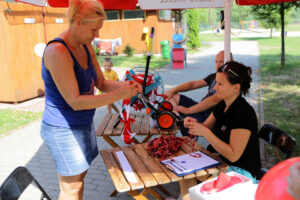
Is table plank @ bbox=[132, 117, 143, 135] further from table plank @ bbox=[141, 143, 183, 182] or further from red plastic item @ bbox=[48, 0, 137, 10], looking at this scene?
red plastic item @ bbox=[48, 0, 137, 10]

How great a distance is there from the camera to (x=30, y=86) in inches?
290

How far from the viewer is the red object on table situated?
11.6m

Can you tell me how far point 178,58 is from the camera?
463 inches

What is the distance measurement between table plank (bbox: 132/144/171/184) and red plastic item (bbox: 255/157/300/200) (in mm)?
1024

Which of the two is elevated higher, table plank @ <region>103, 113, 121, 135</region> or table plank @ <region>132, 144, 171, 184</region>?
table plank @ <region>132, 144, 171, 184</region>

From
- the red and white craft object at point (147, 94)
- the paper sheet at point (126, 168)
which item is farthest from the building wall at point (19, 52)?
the paper sheet at point (126, 168)

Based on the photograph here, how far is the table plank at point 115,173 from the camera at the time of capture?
167 cm

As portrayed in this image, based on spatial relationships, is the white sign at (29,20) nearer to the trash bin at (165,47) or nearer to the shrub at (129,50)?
the trash bin at (165,47)

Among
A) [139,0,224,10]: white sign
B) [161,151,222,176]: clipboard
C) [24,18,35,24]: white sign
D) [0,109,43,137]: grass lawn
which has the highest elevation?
[24,18,35,24]: white sign

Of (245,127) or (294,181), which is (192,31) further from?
(294,181)

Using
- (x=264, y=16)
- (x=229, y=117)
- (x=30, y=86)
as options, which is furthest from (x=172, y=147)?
(x=264, y=16)

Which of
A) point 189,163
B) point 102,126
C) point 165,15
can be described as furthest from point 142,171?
point 165,15

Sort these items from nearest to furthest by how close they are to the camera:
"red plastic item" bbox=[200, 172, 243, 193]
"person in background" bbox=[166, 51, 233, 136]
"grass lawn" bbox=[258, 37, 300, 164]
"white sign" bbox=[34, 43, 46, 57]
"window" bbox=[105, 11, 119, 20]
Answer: "red plastic item" bbox=[200, 172, 243, 193]
"person in background" bbox=[166, 51, 233, 136]
"grass lawn" bbox=[258, 37, 300, 164]
"white sign" bbox=[34, 43, 46, 57]
"window" bbox=[105, 11, 119, 20]

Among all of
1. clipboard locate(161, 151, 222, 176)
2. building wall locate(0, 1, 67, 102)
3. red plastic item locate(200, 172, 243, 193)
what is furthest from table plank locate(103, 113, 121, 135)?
building wall locate(0, 1, 67, 102)
